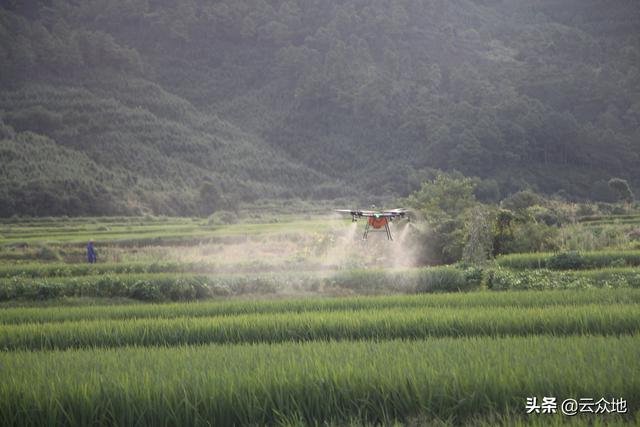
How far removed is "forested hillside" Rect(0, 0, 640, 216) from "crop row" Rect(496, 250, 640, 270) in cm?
4909

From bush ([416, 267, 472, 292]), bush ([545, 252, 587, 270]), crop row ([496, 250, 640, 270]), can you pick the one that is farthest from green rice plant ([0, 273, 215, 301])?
bush ([545, 252, 587, 270])

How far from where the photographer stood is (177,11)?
477 feet

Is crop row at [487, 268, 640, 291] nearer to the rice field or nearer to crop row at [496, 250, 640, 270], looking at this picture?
the rice field

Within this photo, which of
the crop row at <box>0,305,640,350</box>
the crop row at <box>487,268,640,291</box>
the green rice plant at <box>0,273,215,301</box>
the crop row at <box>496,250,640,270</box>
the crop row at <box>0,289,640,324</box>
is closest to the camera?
the crop row at <box>0,305,640,350</box>

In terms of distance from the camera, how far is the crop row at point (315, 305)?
1003 cm

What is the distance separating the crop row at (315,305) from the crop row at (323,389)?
4.70 metres

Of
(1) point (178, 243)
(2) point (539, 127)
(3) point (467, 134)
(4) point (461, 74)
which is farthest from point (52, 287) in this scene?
(4) point (461, 74)

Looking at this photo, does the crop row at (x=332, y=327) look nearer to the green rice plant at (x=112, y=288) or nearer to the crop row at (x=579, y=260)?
the green rice plant at (x=112, y=288)

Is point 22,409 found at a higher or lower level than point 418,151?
lower

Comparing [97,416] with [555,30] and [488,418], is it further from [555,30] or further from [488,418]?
[555,30]

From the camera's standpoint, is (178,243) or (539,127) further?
(539,127)

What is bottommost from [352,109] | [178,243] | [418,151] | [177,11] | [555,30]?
[178,243]

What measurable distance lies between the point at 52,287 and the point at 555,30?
136 m

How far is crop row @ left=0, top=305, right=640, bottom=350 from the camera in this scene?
7622 millimetres
